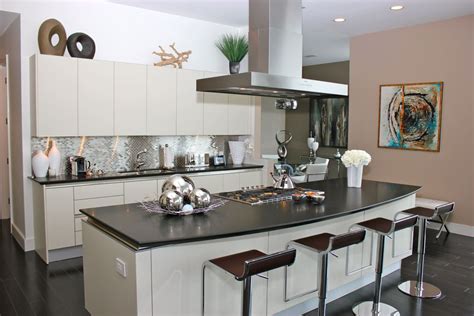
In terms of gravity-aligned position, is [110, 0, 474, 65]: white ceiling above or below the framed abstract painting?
above

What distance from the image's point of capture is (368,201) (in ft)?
11.5

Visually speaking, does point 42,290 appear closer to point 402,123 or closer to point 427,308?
point 427,308

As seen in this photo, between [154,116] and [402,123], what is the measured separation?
3748 mm

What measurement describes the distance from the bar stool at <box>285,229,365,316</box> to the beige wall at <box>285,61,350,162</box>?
6.56 meters

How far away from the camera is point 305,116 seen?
9.97 metres

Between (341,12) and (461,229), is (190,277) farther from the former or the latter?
(461,229)

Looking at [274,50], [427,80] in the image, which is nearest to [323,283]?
[274,50]

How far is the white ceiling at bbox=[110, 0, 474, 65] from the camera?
498 cm

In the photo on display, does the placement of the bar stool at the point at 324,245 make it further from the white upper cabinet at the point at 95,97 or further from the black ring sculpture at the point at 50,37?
the black ring sculpture at the point at 50,37

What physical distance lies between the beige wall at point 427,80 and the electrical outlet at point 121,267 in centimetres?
498

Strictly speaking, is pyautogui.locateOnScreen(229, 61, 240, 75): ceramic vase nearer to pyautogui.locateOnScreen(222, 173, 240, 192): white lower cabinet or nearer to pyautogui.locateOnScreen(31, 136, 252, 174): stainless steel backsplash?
pyautogui.locateOnScreen(31, 136, 252, 174): stainless steel backsplash

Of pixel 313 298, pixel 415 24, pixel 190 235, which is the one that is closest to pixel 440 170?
pixel 415 24

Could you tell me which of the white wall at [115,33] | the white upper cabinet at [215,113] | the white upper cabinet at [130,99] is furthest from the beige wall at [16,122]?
the white upper cabinet at [215,113]

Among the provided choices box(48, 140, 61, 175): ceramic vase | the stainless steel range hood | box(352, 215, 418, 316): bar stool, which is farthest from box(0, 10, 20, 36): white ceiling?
box(352, 215, 418, 316): bar stool
